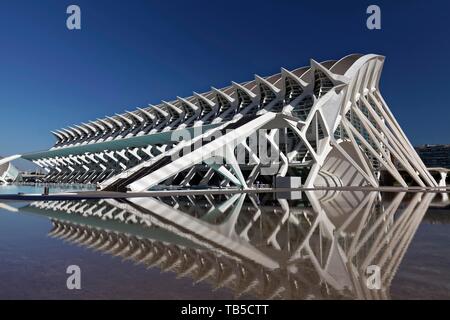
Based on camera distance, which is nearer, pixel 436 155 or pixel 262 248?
pixel 262 248

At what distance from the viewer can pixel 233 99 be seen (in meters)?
38.7

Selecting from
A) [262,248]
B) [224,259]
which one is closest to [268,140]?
[262,248]

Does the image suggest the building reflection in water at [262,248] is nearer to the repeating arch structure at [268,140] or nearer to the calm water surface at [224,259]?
the calm water surface at [224,259]

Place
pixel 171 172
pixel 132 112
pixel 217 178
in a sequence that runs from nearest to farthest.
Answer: pixel 171 172 < pixel 217 178 < pixel 132 112

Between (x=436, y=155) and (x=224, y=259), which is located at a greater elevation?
(x=436, y=155)

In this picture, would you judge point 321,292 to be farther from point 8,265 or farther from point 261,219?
point 261,219

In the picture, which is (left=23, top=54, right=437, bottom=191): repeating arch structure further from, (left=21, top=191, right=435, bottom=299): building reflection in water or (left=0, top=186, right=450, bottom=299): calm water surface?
(left=0, top=186, right=450, bottom=299): calm water surface

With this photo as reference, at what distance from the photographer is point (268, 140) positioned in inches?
1116

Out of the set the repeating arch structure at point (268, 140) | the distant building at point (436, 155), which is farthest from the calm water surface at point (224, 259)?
the distant building at point (436, 155)

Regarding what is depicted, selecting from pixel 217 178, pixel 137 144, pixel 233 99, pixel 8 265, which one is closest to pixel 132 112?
pixel 137 144

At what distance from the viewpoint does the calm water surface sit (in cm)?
329

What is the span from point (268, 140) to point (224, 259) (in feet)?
79.7

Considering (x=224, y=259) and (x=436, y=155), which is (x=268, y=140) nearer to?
(x=224, y=259)
